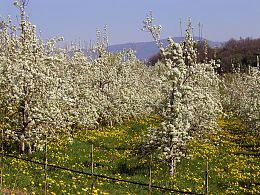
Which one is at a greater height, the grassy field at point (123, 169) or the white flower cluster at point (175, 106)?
the white flower cluster at point (175, 106)

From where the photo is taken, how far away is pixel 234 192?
12555 millimetres

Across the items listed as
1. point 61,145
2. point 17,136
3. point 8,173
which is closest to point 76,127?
point 61,145

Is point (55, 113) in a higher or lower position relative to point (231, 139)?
higher

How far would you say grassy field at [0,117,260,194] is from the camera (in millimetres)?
11094

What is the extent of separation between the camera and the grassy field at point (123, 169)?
36.4 feet

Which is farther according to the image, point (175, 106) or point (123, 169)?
point (123, 169)

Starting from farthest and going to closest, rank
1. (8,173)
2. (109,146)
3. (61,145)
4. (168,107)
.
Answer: (109,146) < (61,145) < (168,107) < (8,173)

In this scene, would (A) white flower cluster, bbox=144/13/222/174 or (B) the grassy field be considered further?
(A) white flower cluster, bbox=144/13/222/174

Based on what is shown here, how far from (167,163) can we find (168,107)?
2359 mm

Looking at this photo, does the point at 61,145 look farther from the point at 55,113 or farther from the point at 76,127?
the point at 76,127

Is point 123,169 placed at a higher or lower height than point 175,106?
lower

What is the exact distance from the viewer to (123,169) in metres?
14.8

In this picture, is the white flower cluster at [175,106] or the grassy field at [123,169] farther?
the white flower cluster at [175,106]

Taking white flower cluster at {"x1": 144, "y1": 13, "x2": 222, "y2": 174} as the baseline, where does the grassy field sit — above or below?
below
